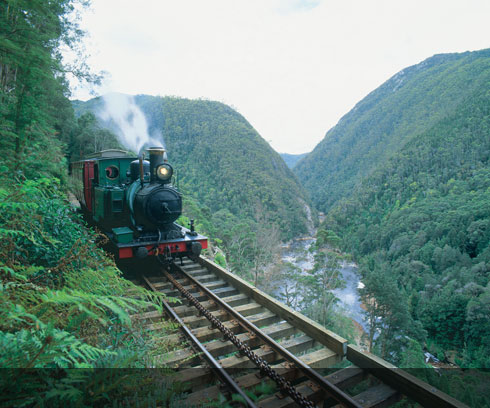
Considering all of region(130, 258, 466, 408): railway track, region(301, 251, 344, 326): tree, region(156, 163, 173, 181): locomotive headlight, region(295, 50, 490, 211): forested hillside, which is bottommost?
region(301, 251, 344, 326): tree

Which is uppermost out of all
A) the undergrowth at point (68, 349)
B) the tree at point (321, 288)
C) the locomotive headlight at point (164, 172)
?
the locomotive headlight at point (164, 172)

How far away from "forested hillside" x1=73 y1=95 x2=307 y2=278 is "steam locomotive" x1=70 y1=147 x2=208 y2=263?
42622 millimetres

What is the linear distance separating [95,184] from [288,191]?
257ft

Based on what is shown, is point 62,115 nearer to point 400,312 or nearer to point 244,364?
point 244,364

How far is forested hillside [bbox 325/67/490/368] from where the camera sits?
34844 mm

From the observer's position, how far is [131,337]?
3.47 m

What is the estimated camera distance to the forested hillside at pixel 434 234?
1372 inches

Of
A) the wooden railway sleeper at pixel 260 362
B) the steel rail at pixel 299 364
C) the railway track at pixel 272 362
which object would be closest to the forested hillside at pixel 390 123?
the railway track at pixel 272 362

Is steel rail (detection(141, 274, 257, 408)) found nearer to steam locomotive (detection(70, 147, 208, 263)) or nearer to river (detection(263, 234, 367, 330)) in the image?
steam locomotive (detection(70, 147, 208, 263))

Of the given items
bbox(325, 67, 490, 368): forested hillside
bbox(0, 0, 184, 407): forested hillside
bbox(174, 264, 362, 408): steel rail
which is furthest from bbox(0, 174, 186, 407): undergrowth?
bbox(325, 67, 490, 368): forested hillside

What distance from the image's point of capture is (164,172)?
7.10m

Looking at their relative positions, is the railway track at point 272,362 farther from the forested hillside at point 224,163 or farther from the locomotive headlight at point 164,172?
the forested hillside at point 224,163

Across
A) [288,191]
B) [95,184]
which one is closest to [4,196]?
Result: [95,184]

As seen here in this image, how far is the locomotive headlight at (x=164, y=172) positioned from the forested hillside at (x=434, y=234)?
28918 millimetres
